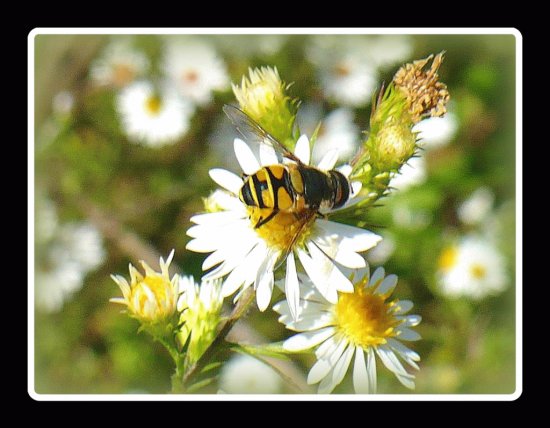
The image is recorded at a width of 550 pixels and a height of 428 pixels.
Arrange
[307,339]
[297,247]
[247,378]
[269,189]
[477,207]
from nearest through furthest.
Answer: [269,189] → [297,247] → [307,339] → [247,378] → [477,207]

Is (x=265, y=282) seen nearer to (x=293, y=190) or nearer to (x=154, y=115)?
(x=293, y=190)

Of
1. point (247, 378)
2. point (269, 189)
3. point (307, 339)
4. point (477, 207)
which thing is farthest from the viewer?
point (477, 207)

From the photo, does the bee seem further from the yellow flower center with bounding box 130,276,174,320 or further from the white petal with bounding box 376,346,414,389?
the white petal with bounding box 376,346,414,389

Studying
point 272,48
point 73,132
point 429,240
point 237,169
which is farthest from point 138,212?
point 429,240

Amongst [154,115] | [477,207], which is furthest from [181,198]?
[477,207]

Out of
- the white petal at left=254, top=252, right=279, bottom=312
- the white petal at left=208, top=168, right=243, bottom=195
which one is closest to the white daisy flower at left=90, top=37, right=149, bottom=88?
the white petal at left=208, top=168, right=243, bottom=195

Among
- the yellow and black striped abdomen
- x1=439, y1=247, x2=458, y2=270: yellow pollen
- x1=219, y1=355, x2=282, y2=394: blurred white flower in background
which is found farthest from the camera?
x1=439, y1=247, x2=458, y2=270: yellow pollen

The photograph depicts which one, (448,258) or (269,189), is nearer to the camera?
(269,189)
